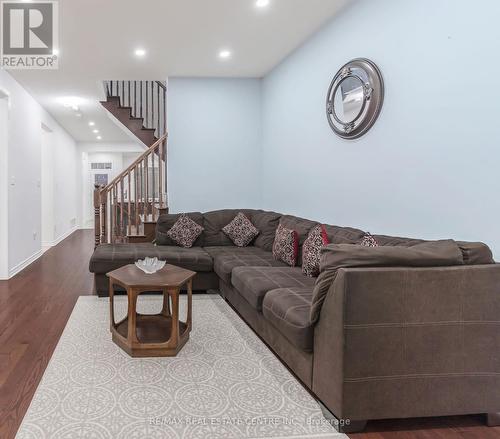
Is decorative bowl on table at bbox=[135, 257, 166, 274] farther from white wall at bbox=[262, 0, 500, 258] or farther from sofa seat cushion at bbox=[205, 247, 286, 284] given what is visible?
white wall at bbox=[262, 0, 500, 258]

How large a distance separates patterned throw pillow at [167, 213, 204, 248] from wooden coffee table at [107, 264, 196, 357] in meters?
1.76

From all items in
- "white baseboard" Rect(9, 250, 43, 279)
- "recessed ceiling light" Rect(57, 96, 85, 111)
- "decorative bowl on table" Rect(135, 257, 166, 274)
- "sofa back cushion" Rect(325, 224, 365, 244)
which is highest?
"recessed ceiling light" Rect(57, 96, 85, 111)

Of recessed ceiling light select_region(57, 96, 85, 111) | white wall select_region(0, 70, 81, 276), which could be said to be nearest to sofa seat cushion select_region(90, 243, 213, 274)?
white wall select_region(0, 70, 81, 276)

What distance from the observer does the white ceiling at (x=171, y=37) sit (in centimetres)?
359

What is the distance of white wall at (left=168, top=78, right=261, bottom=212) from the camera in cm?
582

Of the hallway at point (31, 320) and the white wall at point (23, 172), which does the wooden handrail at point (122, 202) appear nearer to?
the hallway at point (31, 320)

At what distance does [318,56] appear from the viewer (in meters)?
4.18

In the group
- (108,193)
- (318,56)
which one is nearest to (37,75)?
(108,193)

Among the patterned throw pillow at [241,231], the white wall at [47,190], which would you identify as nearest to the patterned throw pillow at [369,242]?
the patterned throw pillow at [241,231]

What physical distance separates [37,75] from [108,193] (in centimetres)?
178

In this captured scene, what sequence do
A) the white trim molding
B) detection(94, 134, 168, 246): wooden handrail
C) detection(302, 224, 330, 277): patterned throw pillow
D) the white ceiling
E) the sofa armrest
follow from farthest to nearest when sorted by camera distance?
1. the white trim molding
2. detection(94, 134, 168, 246): wooden handrail
3. the white ceiling
4. detection(302, 224, 330, 277): patterned throw pillow
5. the sofa armrest

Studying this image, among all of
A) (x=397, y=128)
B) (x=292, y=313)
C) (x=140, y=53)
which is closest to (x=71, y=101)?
(x=140, y=53)

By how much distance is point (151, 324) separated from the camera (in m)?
3.18

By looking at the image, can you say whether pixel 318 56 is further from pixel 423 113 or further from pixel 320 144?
pixel 423 113
